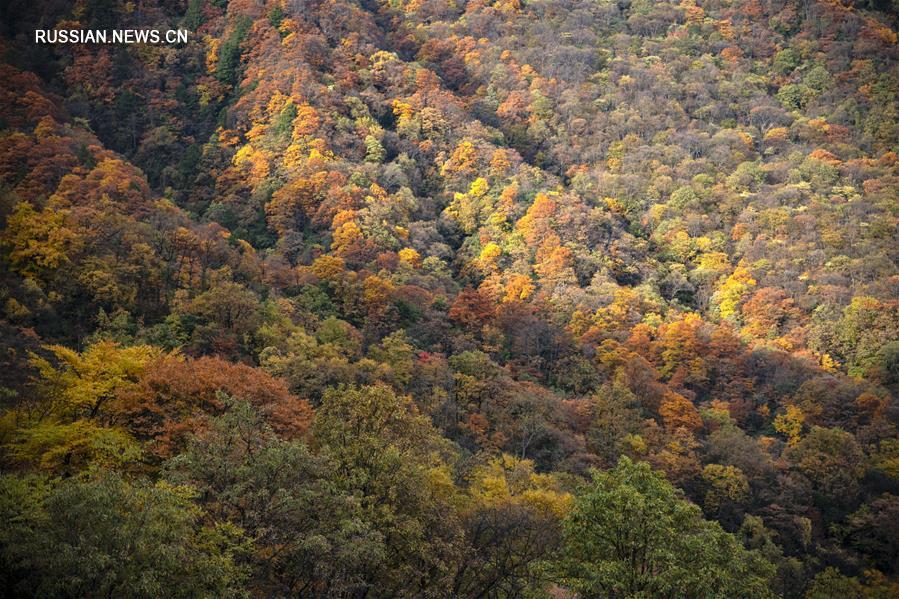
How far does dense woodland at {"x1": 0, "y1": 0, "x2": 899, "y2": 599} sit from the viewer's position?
23500 mm

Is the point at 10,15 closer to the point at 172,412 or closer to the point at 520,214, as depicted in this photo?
the point at 520,214

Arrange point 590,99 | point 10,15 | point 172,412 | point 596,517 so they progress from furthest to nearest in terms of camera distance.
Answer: point 590,99
point 10,15
point 172,412
point 596,517

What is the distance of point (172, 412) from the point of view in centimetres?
3072

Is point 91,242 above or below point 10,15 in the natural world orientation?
below

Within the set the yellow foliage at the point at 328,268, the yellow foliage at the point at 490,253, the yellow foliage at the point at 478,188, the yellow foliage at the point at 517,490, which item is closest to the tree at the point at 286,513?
the yellow foliage at the point at 517,490

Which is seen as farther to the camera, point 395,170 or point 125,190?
point 395,170

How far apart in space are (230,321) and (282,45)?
69417mm

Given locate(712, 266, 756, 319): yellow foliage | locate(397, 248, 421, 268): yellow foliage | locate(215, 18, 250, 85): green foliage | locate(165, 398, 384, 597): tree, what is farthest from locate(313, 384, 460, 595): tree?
locate(215, 18, 250, 85): green foliage

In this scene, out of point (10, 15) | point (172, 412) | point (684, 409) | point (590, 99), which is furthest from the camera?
point (590, 99)

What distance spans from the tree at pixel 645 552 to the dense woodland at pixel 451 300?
15 cm

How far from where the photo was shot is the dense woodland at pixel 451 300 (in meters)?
23.5

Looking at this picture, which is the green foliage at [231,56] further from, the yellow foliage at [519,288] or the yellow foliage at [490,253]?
the yellow foliage at [519,288]

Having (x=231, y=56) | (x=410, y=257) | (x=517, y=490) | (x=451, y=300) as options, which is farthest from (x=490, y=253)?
(x=517, y=490)

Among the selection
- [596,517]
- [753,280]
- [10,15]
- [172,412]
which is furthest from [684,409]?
[10,15]
